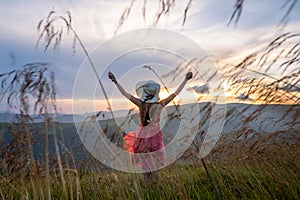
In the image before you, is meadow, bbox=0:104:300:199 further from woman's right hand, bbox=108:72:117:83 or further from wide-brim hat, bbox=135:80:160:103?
woman's right hand, bbox=108:72:117:83

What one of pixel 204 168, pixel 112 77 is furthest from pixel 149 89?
pixel 204 168

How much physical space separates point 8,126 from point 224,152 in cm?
234

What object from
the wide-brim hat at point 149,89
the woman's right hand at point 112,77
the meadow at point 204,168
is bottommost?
the meadow at point 204,168

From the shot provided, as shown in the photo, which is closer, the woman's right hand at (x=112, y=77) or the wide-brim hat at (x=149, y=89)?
the wide-brim hat at (x=149, y=89)

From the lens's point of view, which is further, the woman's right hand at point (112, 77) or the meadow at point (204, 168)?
the woman's right hand at point (112, 77)

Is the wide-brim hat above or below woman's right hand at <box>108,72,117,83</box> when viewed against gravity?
below

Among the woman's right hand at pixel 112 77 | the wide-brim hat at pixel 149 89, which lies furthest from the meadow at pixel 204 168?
the woman's right hand at pixel 112 77

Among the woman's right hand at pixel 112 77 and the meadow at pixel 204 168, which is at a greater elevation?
the woman's right hand at pixel 112 77

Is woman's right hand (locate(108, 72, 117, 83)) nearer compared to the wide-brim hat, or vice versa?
the wide-brim hat

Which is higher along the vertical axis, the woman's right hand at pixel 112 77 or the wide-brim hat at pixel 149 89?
the woman's right hand at pixel 112 77

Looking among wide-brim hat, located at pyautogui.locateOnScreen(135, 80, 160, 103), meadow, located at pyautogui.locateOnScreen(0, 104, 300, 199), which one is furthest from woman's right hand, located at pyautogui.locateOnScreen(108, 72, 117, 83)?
meadow, located at pyautogui.locateOnScreen(0, 104, 300, 199)

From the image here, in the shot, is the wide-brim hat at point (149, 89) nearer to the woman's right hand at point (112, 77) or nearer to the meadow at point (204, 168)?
the woman's right hand at point (112, 77)

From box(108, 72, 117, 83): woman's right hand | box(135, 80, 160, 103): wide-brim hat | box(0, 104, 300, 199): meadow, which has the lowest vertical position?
box(0, 104, 300, 199): meadow

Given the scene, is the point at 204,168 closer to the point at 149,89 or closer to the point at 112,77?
the point at 149,89
